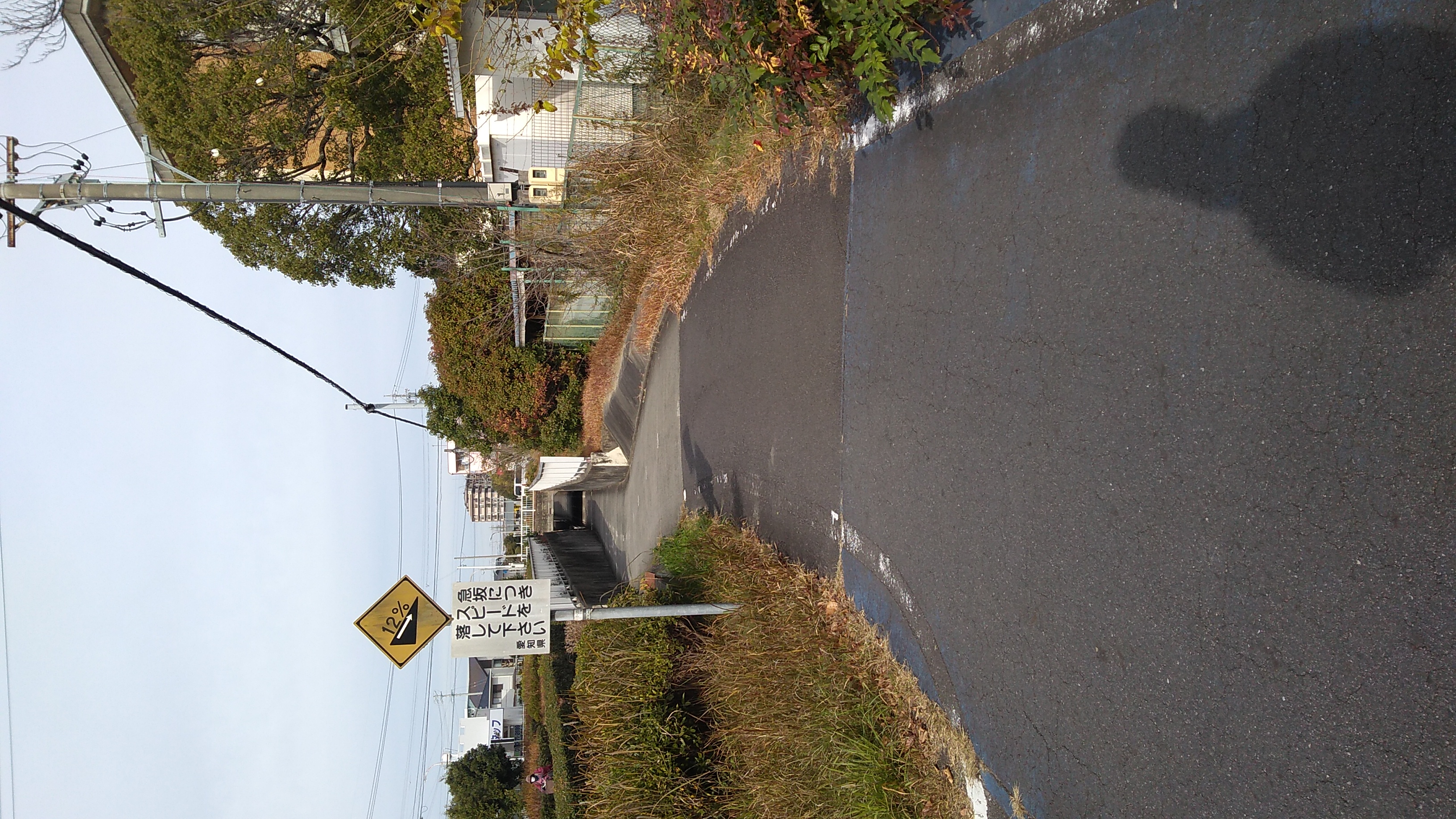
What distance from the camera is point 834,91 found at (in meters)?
6.93

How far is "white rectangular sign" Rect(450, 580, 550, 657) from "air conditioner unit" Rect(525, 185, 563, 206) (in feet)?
22.7

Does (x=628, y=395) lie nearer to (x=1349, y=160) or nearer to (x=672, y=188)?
(x=672, y=188)

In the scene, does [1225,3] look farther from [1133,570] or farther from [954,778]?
[954,778]

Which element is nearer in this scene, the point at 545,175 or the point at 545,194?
the point at 545,194

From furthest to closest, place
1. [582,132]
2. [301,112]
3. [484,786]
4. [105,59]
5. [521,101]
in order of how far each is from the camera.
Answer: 1. [484,786]
2. [301,112]
3. [105,59]
4. [521,101]
5. [582,132]

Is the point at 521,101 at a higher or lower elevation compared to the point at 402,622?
higher

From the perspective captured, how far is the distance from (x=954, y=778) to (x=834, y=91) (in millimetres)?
5276

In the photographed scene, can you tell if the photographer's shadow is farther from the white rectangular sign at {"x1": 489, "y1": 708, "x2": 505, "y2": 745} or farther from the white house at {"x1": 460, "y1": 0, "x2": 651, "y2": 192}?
the white rectangular sign at {"x1": 489, "y1": 708, "x2": 505, "y2": 745}

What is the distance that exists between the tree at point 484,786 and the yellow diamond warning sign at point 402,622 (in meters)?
33.5

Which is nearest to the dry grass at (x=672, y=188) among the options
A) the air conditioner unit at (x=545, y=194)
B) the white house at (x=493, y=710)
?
the air conditioner unit at (x=545, y=194)

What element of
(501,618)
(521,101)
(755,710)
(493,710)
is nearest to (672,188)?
(501,618)

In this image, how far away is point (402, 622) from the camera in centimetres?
765

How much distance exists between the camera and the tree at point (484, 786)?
39406mm

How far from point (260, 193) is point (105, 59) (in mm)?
12261
